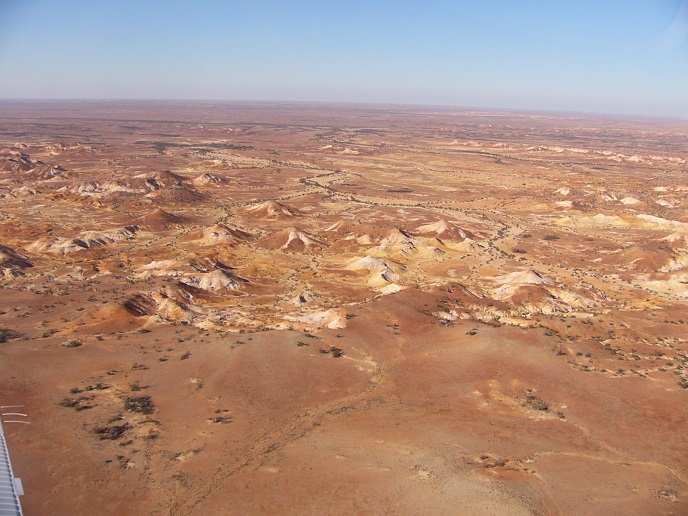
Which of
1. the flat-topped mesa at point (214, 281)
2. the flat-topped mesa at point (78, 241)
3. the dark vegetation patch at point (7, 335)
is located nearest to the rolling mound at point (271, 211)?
the flat-topped mesa at point (78, 241)

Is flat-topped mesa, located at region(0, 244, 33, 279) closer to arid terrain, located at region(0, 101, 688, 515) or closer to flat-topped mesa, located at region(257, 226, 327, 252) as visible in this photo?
arid terrain, located at region(0, 101, 688, 515)

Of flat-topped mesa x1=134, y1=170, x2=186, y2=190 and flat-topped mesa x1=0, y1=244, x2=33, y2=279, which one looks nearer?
flat-topped mesa x1=0, y1=244, x2=33, y2=279

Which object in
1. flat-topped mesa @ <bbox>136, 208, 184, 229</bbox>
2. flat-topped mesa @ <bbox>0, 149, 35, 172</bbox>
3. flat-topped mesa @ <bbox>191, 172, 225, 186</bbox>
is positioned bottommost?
flat-topped mesa @ <bbox>136, 208, 184, 229</bbox>

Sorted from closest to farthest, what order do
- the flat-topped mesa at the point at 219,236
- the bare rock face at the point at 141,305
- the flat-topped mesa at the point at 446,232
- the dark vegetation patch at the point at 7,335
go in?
the dark vegetation patch at the point at 7,335
the bare rock face at the point at 141,305
the flat-topped mesa at the point at 219,236
the flat-topped mesa at the point at 446,232

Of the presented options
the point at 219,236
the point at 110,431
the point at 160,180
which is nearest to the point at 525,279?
the point at 219,236

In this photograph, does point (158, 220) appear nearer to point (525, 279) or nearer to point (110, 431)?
point (525, 279)

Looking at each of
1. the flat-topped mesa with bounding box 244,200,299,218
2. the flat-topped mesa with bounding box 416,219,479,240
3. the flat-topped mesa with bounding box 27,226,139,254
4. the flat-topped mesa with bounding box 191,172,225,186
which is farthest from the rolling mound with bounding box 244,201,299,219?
the flat-topped mesa with bounding box 191,172,225,186

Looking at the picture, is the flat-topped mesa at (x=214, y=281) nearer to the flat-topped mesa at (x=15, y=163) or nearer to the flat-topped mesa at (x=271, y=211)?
the flat-topped mesa at (x=271, y=211)

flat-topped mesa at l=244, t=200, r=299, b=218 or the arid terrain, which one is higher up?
flat-topped mesa at l=244, t=200, r=299, b=218
